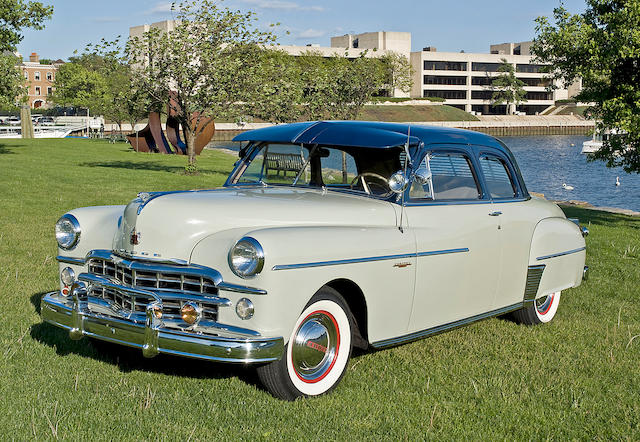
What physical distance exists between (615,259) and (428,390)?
263 inches

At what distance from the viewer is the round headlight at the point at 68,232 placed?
5.62m

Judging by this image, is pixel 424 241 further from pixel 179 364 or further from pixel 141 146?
pixel 141 146

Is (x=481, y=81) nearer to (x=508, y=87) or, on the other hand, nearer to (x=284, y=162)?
(x=508, y=87)

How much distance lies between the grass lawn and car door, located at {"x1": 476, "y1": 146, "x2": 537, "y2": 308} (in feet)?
1.51

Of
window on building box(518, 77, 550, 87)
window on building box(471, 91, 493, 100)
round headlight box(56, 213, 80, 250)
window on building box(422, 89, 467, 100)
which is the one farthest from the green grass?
round headlight box(56, 213, 80, 250)

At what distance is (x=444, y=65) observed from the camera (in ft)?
474

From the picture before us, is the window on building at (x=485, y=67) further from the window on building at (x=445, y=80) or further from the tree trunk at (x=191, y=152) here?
the tree trunk at (x=191, y=152)

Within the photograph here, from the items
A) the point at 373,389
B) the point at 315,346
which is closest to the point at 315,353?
the point at 315,346

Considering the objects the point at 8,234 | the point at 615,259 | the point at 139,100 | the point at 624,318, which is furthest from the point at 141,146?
the point at 624,318

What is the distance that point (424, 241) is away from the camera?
556 cm

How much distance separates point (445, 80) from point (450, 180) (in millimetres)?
143196

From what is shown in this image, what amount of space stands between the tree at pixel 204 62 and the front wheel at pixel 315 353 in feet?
69.8

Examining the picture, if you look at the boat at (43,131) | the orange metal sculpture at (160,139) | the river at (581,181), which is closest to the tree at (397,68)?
the river at (581,181)

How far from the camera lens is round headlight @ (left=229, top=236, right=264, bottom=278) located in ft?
14.6
